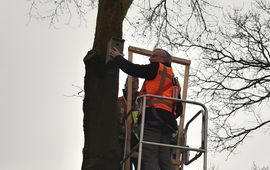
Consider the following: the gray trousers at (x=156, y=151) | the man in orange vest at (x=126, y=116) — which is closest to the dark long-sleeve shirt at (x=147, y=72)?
the gray trousers at (x=156, y=151)

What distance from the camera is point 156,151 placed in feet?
19.1

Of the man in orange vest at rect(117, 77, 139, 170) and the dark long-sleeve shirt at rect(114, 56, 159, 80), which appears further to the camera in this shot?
the man in orange vest at rect(117, 77, 139, 170)

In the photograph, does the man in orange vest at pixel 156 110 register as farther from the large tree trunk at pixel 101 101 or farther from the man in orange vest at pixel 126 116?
the large tree trunk at pixel 101 101

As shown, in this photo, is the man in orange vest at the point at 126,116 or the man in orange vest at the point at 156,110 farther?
the man in orange vest at the point at 126,116

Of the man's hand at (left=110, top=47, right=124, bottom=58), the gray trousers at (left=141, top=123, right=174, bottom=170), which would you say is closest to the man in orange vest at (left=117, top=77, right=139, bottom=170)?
the gray trousers at (left=141, top=123, right=174, bottom=170)

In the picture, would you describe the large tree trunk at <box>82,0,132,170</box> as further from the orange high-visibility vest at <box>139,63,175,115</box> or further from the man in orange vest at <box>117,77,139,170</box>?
the orange high-visibility vest at <box>139,63,175,115</box>

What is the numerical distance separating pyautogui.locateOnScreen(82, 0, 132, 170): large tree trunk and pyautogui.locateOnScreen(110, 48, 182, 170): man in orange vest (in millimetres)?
307

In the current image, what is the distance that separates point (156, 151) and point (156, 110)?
463 millimetres

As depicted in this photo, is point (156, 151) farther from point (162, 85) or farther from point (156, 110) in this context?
point (162, 85)

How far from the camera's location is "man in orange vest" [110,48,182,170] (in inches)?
227


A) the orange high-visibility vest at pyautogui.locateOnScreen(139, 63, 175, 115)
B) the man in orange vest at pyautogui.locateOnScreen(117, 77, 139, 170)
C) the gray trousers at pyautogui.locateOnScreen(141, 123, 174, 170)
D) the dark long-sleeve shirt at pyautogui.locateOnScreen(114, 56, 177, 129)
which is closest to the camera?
the gray trousers at pyautogui.locateOnScreen(141, 123, 174, 170)

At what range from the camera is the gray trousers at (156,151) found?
5.71 m

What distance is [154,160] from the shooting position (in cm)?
573

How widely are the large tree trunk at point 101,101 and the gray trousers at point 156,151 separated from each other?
17.4 inches
